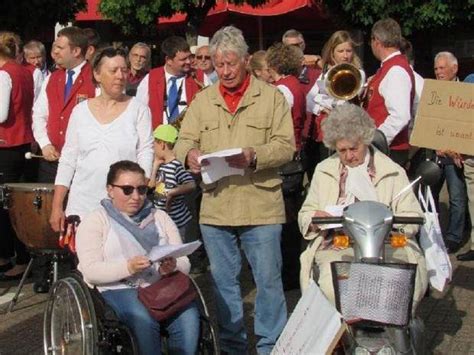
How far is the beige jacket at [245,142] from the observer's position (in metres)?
5.67

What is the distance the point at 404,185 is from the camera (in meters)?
5.58

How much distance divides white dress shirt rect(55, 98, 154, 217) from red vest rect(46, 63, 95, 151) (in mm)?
1218

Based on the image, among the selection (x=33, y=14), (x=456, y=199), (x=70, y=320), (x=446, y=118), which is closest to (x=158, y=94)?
(x=446, y=118)

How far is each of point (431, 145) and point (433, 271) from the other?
1448mm

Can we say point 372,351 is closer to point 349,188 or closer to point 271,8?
point 349,188

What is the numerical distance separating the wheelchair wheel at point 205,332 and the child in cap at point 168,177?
233 centimetres

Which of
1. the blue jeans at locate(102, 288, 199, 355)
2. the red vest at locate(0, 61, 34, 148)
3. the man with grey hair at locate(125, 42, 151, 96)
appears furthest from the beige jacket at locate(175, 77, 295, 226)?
the man with grey hair at locate(125, 42, 151, 96)

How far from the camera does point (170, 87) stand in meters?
8.56

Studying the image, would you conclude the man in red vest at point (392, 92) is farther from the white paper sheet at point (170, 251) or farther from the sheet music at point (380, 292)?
the sheet music at point (380, 292)

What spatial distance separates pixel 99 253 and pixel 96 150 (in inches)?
38.2

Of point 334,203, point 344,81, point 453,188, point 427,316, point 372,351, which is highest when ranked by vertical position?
point 344,81

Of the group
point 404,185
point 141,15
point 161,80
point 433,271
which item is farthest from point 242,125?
point 141,15

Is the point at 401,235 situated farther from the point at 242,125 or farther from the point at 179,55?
the point at 179,55

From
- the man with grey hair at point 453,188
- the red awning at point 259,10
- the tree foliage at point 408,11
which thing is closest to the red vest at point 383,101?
the man with grey hair at point 453,188
